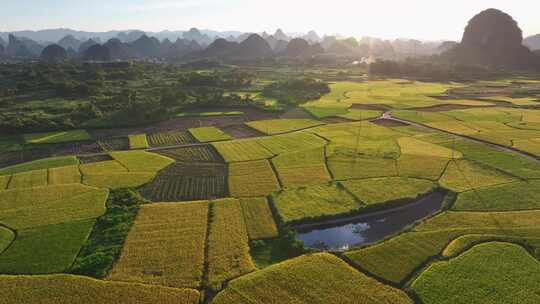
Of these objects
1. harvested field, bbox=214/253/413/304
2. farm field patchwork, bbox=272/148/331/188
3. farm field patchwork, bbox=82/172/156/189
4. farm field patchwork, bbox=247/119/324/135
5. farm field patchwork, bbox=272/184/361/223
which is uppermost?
farm field patchwork, bbox=247/119/324/135

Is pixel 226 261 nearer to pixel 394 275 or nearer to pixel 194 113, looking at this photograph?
pixel 394 275

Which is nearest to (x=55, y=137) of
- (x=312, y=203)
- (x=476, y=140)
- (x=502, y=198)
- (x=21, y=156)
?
(x=21, y=156)

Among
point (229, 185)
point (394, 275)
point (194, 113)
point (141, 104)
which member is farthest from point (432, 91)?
point (394, 275)

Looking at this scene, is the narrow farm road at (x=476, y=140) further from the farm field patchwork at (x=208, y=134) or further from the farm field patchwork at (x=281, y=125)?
the farm field patchwork at (x=208, y=134)

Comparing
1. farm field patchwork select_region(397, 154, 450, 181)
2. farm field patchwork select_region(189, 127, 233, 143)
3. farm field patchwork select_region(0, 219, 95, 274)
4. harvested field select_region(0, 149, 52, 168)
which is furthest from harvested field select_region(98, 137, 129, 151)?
farm field patchwork select_region(397, 154, 450, 181)

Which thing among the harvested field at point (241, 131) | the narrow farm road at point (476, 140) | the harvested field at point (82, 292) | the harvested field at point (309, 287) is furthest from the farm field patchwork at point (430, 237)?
the harvested field at point (241, 131)

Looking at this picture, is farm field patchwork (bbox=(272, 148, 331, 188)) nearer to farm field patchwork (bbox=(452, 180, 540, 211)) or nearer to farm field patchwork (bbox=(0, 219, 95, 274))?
farm field patchwork (bbox=(452, 180, 540, 211))
